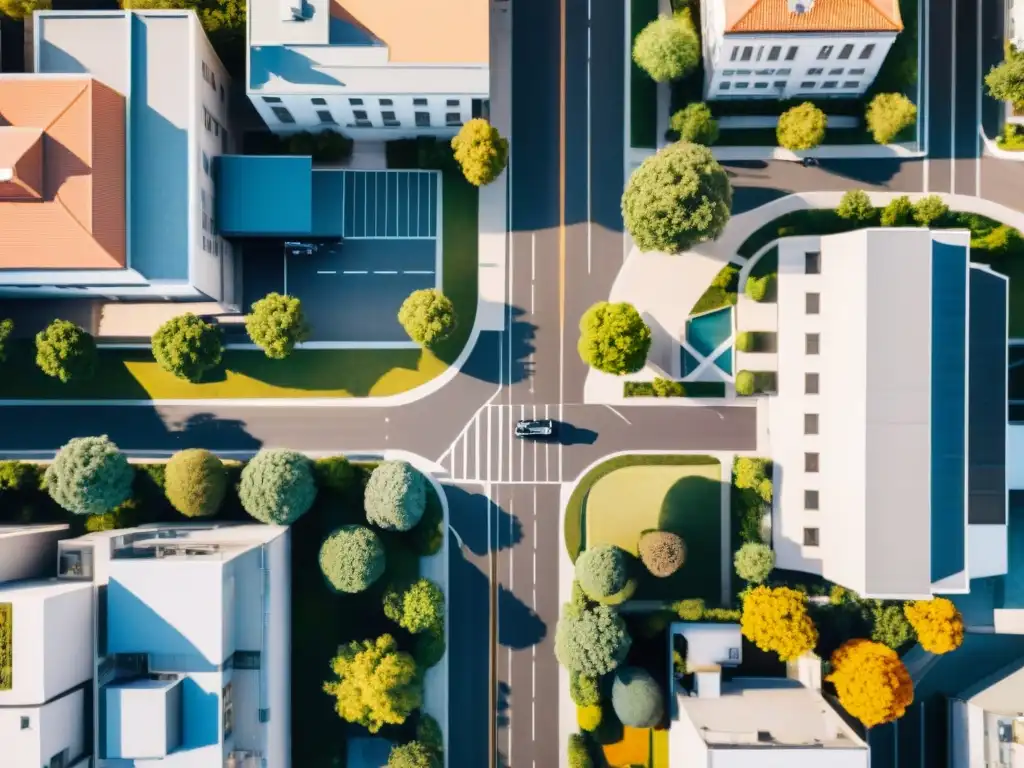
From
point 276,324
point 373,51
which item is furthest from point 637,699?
point 373,51

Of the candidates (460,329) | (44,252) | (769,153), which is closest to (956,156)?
(769,153)

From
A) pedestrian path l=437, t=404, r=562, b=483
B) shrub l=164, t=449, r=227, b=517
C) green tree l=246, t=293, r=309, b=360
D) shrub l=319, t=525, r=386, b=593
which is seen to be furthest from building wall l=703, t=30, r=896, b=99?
shrub l=164, t=449, r=227, b=517

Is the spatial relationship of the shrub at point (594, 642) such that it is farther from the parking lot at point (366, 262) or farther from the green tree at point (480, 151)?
the green tree at point (480, 151)

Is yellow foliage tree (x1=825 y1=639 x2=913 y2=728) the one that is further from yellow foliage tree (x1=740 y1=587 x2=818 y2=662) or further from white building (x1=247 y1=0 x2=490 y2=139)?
white building (x1=247 y1=0 x2=490 y2=139)

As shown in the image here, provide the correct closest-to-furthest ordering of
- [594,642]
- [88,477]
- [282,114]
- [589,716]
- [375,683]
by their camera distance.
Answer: [88,477] < [375,683] < [594,642] < [282,114] < [589,716]

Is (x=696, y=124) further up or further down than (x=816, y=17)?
further down

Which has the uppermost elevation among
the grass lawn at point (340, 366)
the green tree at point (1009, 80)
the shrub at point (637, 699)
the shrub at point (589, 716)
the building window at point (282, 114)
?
the green tree at point (1009, 80)

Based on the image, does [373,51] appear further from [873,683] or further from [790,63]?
[873,683]

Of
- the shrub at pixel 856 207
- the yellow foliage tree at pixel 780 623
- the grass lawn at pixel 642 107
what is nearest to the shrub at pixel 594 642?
the yellow foliage tree at pixel 780 623
